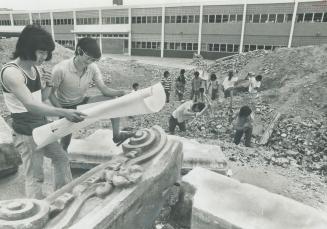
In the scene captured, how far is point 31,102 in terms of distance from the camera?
219 cm

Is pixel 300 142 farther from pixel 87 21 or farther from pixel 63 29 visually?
pixel 63 29

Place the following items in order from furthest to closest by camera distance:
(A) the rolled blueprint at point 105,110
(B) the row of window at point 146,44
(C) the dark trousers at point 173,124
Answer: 1. (B) the row of window at point 146,44
2. (C) the dark trousers at point 173,124
3. (A) the rolled blueprint at point 105,110

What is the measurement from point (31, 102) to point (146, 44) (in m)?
25.8

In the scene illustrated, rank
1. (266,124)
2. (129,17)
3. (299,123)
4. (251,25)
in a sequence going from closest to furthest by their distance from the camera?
(299,123)
(266,124)
(251,25)
(129,17)

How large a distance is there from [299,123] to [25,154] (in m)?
6.40

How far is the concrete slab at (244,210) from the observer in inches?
89.3

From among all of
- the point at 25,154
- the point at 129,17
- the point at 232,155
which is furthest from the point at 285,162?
the point at 129,17

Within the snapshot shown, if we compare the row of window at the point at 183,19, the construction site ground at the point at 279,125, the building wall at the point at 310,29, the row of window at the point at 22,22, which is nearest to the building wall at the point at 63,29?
the row of window at the point at 22,22

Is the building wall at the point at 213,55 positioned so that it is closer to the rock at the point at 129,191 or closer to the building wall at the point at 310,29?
the building wall at the point at 310,29

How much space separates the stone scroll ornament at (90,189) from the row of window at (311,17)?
2213 cm

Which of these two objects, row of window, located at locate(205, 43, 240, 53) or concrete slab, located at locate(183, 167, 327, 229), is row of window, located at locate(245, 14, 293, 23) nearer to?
row of window, located at locate(205, 43, 240, 53)

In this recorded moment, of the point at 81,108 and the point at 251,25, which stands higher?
the point at 251,25

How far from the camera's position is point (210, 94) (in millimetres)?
9883

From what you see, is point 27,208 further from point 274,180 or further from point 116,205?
point 274,180
